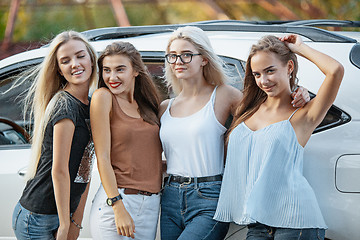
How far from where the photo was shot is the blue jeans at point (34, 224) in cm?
291

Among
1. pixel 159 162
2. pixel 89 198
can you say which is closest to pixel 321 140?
pixel 159 162

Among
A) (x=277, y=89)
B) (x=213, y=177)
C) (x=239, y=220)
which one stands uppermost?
(x=277, y=89)

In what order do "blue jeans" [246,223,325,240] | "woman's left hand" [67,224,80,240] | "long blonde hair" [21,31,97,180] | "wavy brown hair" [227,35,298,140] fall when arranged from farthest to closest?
1. "woman's left hand" [67,224,80,240]
2. "long blonde hair" [21,31,97,180]
3. "wavy brown hair" [227,35,298,140]
4. "blue jeans" [246,223,325,240]

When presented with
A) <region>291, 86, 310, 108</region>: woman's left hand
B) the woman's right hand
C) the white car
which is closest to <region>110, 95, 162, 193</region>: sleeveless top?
the woman's right hand

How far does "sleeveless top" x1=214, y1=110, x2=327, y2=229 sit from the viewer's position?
8.56ft

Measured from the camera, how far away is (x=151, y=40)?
3.54 meters

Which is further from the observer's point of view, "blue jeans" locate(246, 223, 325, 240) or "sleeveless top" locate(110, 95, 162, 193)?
"sleeveless top" locate(110, 95, 162, 193)

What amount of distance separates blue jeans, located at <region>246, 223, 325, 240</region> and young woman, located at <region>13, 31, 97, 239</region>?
97cm

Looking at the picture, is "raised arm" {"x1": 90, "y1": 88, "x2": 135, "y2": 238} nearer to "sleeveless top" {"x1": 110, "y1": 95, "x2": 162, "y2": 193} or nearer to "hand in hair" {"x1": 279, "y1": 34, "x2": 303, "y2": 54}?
"sleeveless top" {"x1": 110, "y1": 95, "x2": 162, "y2": 193}

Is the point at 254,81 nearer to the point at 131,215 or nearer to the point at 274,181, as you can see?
the point at 274,181

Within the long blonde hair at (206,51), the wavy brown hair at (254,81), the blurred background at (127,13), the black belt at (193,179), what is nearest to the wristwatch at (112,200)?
the black belt at (193,179)

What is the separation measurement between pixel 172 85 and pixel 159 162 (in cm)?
49

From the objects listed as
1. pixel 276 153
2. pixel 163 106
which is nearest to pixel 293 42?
pixel 276 153

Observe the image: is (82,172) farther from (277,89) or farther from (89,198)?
(277,89)
